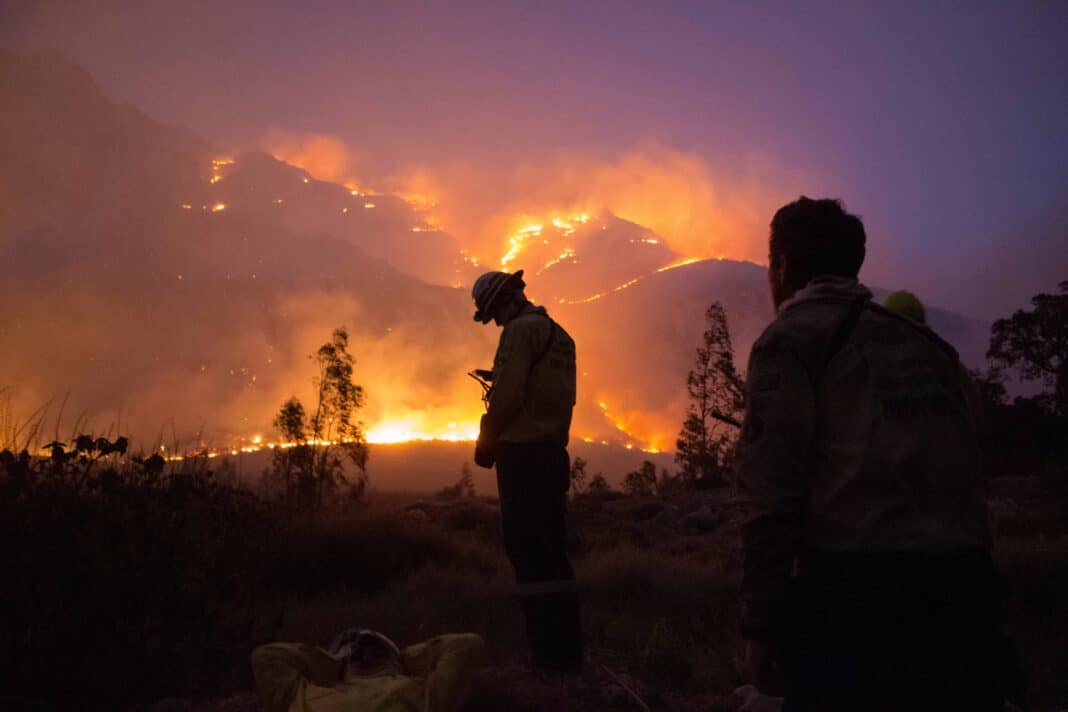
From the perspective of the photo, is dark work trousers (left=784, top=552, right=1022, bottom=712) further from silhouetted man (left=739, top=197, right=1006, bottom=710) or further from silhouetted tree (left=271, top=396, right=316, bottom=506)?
silhouetted tree (left=271, top=396, right=316, bottom=506)

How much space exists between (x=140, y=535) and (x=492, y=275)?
2481 millimetres

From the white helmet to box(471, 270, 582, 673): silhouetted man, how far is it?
9.6 inches

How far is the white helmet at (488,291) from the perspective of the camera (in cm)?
475

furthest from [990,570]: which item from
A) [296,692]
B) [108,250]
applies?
[108,250]

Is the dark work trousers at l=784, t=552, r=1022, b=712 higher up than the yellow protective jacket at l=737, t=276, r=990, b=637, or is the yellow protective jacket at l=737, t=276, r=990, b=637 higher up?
the yellow protective jacket at l=737, t=276, r=990, b=637

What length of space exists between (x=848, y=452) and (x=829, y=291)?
0.43 meters

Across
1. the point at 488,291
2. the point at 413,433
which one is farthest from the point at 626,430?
the point at 488,291

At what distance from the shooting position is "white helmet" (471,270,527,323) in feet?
15.6

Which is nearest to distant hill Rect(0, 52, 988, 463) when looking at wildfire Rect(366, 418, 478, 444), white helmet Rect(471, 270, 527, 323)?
wildfire Rect(366, 418, 478, 444)

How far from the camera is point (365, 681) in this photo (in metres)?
3.21

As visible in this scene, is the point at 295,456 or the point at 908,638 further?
the point at 295,456

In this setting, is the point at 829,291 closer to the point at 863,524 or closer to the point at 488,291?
the point at 863,524

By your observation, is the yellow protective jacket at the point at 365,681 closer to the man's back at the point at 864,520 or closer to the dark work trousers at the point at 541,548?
the dark work trousers at the point at 541,548

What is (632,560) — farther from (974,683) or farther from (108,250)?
(108,250)
